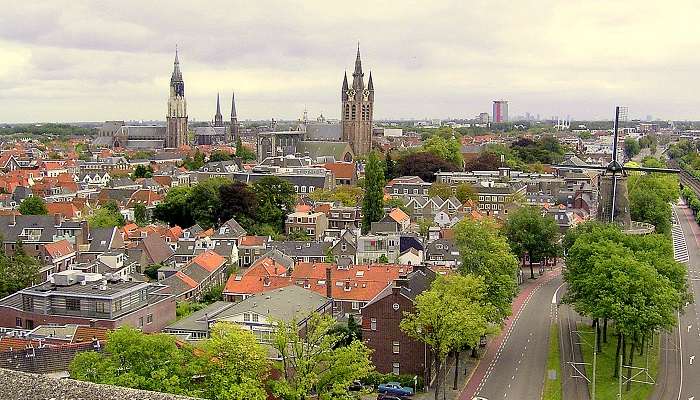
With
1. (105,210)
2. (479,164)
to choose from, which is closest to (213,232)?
(105,210)

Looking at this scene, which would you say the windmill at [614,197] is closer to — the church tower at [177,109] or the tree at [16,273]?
the tree at [16,273]

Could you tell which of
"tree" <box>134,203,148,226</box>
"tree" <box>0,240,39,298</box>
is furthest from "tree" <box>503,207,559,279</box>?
"tree" <box>134,203,148,226</box>

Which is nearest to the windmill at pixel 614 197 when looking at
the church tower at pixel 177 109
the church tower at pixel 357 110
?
the church tower at pixel 357 110

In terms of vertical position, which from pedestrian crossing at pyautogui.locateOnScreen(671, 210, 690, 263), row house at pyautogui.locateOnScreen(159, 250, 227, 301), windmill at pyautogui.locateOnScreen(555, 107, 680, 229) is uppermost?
windmill at pyautogui.locateOnScreen(555, 107, 680, 229)

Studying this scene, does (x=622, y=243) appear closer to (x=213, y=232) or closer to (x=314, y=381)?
(x=314, y=381)

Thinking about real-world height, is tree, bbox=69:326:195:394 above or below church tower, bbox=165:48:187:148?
below

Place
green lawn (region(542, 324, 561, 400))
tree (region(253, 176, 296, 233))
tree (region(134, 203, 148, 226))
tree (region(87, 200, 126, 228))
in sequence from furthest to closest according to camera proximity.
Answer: tree (region(134, 203, 148, 226)) → tree (region(253, 176, 296, 233)) → tree (region(87, 200, 126, 228)) → green lawn (region(542, 324, 561, 400))

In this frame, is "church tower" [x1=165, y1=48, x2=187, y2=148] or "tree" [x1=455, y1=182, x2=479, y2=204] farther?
"church tower" [x1=165, y1=48, x2=187, y2=148]

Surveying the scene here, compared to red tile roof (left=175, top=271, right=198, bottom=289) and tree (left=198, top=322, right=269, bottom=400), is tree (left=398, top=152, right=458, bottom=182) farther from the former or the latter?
Answer: tree (left=198, top=322, right=269, bottom=400)

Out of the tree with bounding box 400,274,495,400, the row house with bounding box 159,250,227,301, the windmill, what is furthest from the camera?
the windmill
